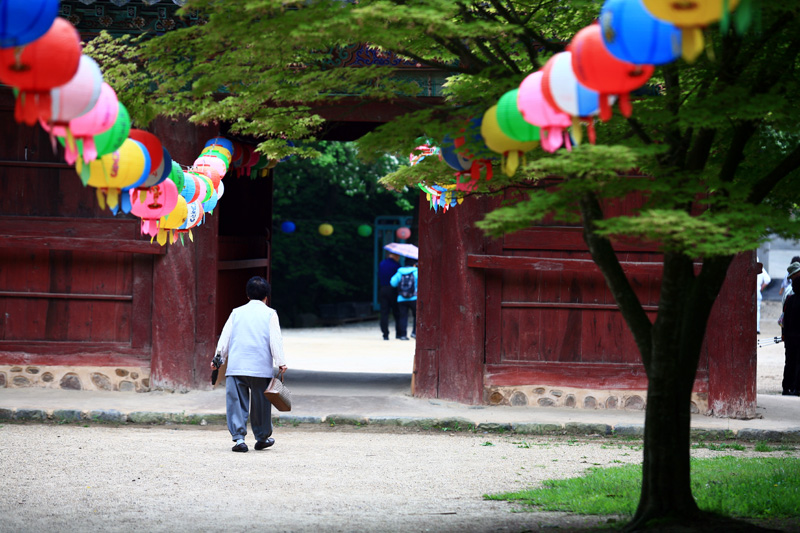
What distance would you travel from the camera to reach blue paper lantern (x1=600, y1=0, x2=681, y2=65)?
3.47m

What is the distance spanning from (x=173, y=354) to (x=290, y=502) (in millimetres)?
4897

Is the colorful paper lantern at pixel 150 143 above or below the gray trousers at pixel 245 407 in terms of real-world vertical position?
above

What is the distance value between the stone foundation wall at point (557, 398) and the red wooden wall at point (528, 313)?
0.08 metres

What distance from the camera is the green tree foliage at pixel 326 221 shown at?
2422cm

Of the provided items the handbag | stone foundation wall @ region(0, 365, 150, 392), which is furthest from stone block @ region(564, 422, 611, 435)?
stone foundation wall @ region(0, 365, 150, 392)

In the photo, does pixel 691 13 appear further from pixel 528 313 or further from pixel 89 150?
pixel 528 313

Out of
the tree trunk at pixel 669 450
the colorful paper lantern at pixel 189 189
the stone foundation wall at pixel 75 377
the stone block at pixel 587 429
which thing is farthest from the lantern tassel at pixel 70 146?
the stone foundation wall at pixel 75 377

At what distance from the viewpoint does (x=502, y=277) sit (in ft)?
34.5

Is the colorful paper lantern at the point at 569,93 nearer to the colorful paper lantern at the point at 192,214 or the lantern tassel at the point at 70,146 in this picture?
the lantern tassel at the point at 70,146

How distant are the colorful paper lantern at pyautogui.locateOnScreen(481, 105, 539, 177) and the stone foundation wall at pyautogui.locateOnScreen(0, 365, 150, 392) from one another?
23.7ft

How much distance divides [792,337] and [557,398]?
431 cm

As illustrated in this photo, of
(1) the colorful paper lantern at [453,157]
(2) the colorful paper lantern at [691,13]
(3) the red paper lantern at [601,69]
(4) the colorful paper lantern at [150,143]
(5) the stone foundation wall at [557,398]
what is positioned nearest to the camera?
(2) the colorful paper lantern at [691,13]

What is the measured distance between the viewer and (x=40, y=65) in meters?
3.70

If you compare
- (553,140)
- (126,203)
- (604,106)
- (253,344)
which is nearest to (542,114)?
(553,140)
